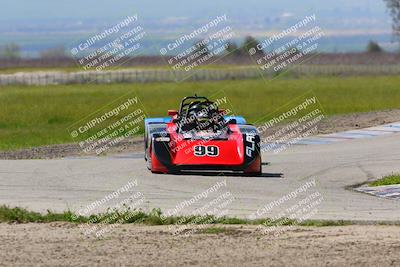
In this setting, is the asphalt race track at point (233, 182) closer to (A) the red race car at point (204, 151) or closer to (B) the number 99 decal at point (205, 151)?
(A) the red race car at point (204, 151)

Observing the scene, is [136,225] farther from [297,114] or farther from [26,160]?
[297,114]

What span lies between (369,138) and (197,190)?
9.78 metres

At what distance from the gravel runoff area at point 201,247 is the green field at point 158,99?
15514mm

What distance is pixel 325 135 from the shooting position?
93.4 ft

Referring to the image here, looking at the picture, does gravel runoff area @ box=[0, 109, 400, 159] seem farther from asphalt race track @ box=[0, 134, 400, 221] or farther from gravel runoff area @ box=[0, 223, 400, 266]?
gravel runoff area @ box=[0, 223, 400, 266]

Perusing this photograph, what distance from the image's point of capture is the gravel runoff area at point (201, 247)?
1177 centimetres

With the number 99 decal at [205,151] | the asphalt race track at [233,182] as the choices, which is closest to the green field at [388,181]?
the asphalt race track at [233,182]

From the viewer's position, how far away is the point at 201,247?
12.6 meters

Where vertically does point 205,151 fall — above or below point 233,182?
above

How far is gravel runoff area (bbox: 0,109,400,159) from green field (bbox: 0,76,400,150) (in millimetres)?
2146

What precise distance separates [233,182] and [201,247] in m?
6.71

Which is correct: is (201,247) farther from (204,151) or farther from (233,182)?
(204,151)

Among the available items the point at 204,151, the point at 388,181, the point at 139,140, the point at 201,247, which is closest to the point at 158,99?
the point at 139,140

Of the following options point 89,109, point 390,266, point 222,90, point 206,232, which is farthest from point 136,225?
point 222,90
